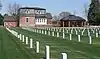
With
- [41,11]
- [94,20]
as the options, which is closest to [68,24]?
[94,20]

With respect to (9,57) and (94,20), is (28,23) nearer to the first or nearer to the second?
(94,20)

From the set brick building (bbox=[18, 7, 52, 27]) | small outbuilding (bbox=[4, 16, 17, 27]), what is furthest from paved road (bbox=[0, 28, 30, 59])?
small outbuilding (bbox=[4, 16, 17, 27])

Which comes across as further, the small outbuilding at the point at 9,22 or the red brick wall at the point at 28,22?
the small outbuilding at the point at 9,22

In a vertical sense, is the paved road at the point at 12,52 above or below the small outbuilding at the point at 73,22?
above

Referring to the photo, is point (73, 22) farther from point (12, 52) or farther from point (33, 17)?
point (12, 52)

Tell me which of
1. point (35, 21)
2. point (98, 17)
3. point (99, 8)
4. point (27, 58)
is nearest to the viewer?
point (27, 58)

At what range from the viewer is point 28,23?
123 m

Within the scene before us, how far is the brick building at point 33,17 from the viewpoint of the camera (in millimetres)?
123750

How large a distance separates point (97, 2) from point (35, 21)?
24587 mm

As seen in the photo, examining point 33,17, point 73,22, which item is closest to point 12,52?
point 73,22

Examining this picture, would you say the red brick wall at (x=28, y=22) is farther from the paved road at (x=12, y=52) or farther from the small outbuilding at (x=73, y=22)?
the paved road at (x=12, y=52)

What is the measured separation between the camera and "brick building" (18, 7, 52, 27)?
406 ft

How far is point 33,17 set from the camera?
126 m

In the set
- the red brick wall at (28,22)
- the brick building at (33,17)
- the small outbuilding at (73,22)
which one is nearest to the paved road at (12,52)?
the small outbuilding at (73,22)
